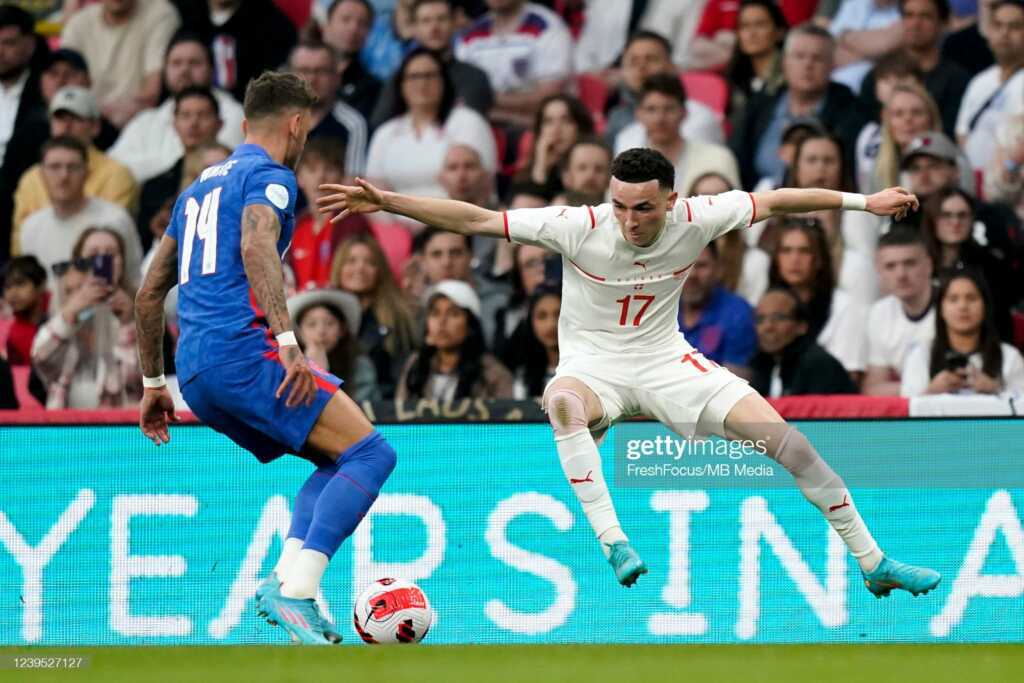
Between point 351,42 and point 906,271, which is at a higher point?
point 351,42

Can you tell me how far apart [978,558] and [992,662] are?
1221 millimetres

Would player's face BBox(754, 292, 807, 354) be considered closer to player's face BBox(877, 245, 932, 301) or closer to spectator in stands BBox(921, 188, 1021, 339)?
player's face BBox(877, 245, 932, 301)

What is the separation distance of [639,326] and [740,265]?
11.7 feet

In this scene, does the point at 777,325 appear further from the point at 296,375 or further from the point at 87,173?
the point at 87,173

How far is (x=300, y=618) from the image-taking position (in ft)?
20.0

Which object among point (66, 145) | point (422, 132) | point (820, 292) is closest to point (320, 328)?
point (422, 132)

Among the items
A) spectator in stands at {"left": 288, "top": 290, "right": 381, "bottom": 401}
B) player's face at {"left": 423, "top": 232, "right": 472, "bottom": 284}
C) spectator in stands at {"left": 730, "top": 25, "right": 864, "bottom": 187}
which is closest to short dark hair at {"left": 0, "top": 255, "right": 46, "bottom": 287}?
spectator in stands at {"left": 288, "top": 290, "right": 381, "bottom": 401}

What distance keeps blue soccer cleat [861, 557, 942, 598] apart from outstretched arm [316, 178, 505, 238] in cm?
216

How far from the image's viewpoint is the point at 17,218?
11969mm

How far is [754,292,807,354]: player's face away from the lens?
10.3 metres

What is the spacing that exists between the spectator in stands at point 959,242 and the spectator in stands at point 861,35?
1351mm

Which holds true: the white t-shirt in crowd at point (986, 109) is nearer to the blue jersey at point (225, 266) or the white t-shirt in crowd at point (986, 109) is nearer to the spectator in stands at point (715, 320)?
the spectator in stands at point (715, 320)

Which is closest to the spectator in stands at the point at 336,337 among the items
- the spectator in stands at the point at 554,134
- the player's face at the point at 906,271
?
the spectator in stands at the point at 554,134

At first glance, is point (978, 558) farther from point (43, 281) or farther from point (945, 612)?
point (43, 281)
